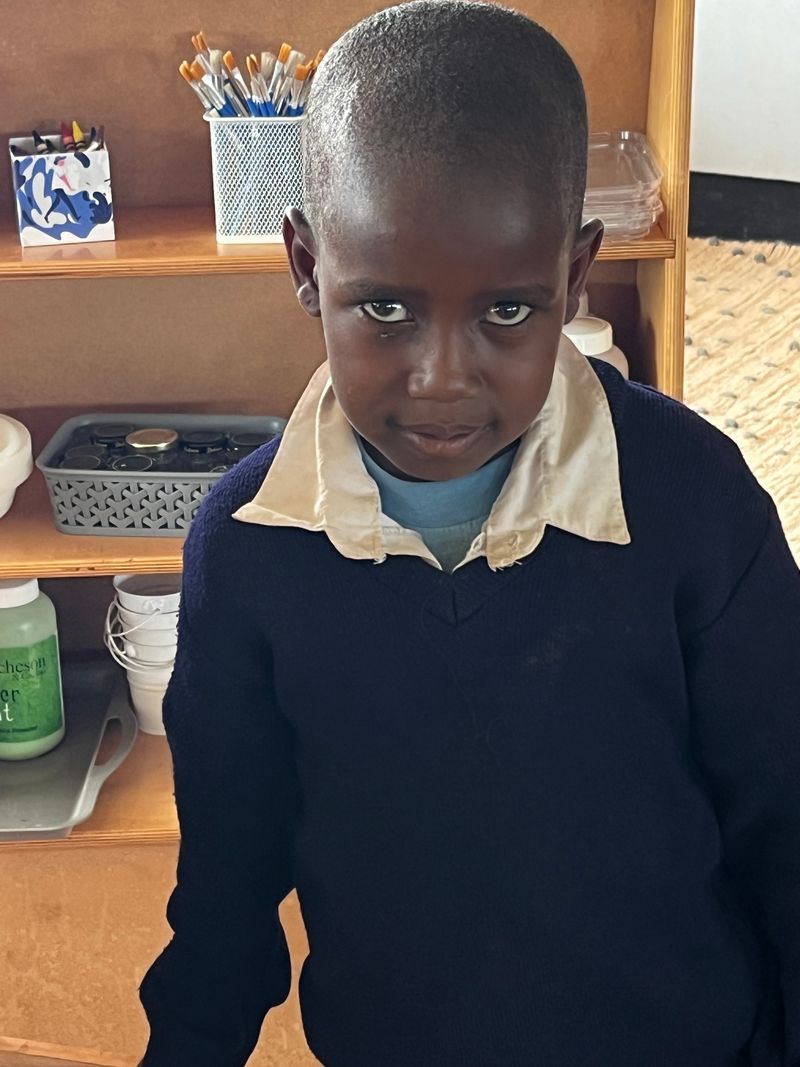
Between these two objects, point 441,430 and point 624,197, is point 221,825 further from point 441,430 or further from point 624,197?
point 624,197

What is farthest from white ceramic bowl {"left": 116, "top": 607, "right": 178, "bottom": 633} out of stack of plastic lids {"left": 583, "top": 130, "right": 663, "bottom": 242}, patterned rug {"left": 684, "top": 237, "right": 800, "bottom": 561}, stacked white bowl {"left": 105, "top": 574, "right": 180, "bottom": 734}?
patterned rug {"left": 684, "top": 237, "right": 800, "bottom": 561}

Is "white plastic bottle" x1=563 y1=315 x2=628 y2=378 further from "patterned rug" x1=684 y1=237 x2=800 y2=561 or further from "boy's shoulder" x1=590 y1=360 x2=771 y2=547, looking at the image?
"patterned rug" x1=684 y1=237 x2=800 y2=561

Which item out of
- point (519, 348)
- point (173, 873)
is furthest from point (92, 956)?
point (519, 348)

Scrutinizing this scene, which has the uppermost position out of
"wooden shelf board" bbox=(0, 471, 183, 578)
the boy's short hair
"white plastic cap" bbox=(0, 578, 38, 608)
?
the boy's short hair

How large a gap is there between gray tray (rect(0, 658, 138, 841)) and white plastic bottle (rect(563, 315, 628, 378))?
0.76m

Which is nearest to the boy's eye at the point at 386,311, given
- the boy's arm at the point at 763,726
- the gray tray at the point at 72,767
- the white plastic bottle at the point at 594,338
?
the boy's arm at the point at 763,726

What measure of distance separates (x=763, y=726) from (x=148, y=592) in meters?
1.07

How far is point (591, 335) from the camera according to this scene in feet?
5.22

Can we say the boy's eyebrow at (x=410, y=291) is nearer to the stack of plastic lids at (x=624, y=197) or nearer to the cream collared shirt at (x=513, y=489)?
the cream collared shirt at (x=513, y=489)

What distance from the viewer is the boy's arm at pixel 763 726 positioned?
90 centimetres

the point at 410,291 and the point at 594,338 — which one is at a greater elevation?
the point at 410,291

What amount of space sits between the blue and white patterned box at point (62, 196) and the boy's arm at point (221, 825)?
0.69m

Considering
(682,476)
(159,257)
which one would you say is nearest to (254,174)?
(159,257)

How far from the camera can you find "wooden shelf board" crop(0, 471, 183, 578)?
5.37 feet
